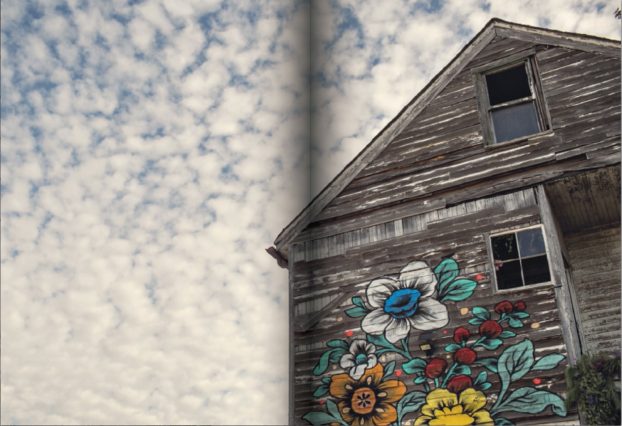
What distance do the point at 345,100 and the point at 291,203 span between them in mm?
1083

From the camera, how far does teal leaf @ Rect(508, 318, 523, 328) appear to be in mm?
4533

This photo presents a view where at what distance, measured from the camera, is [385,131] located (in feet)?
19.5

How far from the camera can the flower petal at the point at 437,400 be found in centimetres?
449

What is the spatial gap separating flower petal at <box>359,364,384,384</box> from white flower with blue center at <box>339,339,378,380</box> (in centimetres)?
3

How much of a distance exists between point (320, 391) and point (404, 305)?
1027mm

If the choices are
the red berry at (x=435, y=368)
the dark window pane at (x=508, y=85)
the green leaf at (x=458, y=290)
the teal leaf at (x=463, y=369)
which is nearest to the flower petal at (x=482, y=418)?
the teal leaf at (x=463, y=369)

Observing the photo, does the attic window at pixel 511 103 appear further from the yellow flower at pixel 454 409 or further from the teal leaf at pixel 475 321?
the yellow flower at pixel 454 409

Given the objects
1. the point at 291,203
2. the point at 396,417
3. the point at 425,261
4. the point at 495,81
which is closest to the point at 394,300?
the point at 425,261

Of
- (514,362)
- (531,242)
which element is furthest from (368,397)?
(531,242)

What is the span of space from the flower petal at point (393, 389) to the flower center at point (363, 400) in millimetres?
91

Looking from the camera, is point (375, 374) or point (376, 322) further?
point (376, 322)

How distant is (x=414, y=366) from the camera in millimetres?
4762

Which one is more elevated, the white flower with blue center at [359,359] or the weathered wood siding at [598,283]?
A: the weathered wood siding at [598,283]

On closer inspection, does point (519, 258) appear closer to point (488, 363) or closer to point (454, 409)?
point (488, 363)
